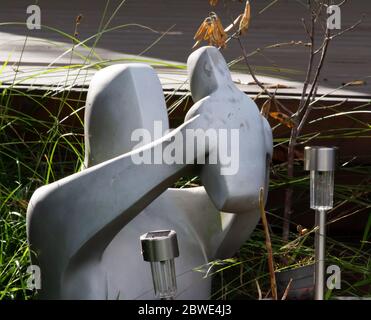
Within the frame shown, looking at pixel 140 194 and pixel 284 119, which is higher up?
pixel 284 119

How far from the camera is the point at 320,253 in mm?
2426

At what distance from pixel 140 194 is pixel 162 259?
0.27 meters

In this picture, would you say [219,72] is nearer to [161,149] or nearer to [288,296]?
[161,149]

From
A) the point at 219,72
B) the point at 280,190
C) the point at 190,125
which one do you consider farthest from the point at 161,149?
the point at 280,190

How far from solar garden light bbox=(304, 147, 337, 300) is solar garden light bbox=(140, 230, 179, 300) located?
0.40 metres

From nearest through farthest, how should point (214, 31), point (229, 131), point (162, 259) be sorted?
1. point (162, 259)
2. point (229, 131)
3. point (214, 31)

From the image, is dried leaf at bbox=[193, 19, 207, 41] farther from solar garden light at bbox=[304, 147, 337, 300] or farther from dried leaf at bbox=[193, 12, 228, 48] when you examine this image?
solar garden light at bbox=[304, 147, 337, 300]

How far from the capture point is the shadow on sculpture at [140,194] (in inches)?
92.8

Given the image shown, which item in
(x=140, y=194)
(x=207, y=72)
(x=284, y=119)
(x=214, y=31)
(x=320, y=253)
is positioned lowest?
(x=320, y=253)

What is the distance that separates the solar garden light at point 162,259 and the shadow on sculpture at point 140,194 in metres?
0.24

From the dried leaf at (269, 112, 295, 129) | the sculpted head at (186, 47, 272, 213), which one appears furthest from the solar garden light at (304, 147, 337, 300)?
the dried leaf at (269, 112, 295, 129)

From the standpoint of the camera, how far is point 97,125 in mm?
2596

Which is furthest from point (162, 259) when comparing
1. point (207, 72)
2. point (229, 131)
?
point (207, 72)

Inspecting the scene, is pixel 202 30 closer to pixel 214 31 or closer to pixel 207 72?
pixel 214 31
